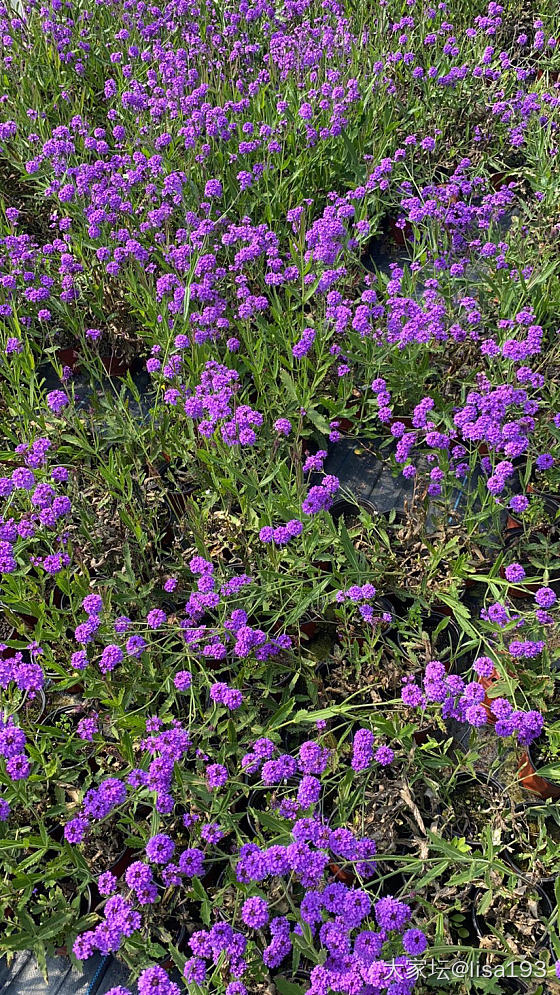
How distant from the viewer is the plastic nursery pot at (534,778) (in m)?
2.00

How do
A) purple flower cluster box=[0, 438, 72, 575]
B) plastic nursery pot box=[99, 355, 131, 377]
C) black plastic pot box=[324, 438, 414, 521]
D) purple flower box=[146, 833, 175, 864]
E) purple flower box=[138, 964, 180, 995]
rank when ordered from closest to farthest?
purple flower box=[138, 964, 180, 995] → purple flower box=[146, 833, 175, 864] → purple flower cluster box=[0, 438, 72, 575] → black plastic pot box=[324, 438, 414, 521] → plastic nursery pot box=[99, 355, 131, 377]

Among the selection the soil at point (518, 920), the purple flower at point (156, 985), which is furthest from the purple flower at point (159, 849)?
the soil at point (518, 920)

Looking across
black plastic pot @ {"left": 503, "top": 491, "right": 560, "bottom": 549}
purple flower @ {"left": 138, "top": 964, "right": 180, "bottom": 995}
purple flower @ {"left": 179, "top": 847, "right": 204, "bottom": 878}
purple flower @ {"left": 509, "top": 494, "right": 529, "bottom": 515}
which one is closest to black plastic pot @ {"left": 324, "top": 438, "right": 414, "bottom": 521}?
black plastic pot @ {"left": 503, "top": 491, "right": 560, "bottom": 549}

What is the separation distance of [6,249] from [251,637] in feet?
8.29

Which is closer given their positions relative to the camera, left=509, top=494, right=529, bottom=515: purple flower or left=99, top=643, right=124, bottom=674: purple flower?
left=99, top=643, right=124, bottom=674: purple flower

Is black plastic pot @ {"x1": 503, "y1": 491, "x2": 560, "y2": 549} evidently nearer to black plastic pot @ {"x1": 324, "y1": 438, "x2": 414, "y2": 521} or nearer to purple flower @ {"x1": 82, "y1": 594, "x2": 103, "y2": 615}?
black plastic pot @ {"x1": 324, "y1": 438, "x2": 414, "y2": 521}

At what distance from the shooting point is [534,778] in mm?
2023

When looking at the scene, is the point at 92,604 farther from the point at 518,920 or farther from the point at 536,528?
the point at 536,528

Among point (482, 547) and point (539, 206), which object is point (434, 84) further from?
point (482, 547)

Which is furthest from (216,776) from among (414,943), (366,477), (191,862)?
(366,477)

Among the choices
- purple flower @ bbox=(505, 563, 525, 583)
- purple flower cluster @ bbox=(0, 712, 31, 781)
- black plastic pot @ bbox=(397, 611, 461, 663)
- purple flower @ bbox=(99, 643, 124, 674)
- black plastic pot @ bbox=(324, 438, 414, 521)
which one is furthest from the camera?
black plastic pot @ bbox=(324, 438, 414, 521)

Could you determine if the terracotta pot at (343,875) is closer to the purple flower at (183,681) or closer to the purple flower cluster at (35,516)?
the purple flower at (183,681)

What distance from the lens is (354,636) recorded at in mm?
2340

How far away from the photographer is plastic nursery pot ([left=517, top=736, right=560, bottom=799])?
2.00 meters
